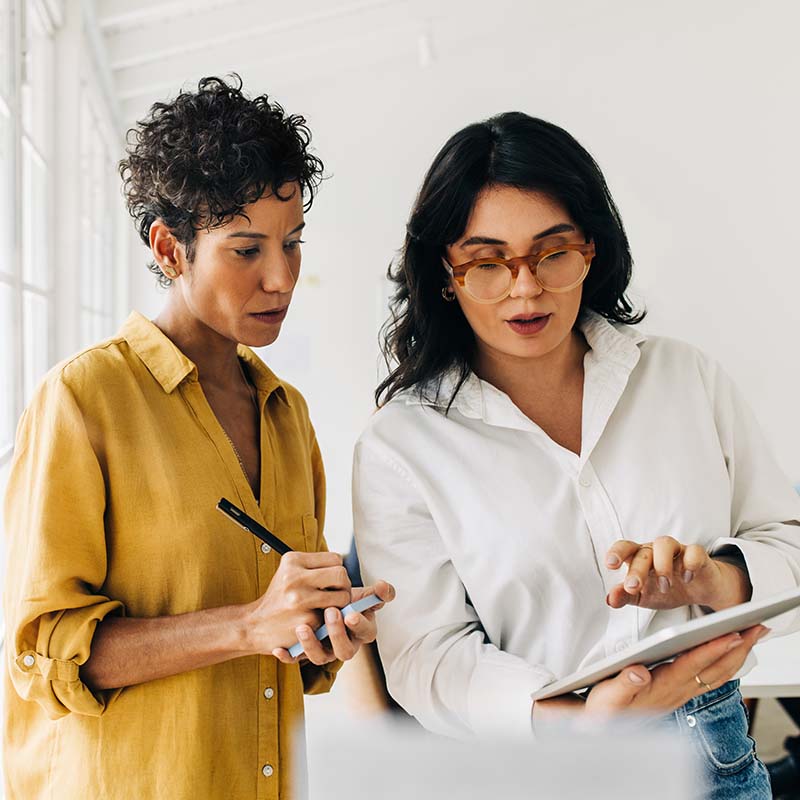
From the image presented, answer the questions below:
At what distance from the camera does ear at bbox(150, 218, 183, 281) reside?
4.33ft

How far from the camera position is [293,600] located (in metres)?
1.10

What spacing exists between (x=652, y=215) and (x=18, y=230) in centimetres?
411

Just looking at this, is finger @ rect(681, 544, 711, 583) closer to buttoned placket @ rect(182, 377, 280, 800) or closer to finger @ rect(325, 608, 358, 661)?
finger @ rect(325, 608, 358, 661)

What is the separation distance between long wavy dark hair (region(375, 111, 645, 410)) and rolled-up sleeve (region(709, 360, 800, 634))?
0.68ft

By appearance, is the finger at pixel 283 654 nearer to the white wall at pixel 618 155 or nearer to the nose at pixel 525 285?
the nose at pixel 525 285

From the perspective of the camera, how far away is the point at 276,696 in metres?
1.29

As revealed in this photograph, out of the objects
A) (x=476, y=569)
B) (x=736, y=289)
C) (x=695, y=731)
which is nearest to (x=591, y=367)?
(x=476, y=569)

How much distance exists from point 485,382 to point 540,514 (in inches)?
8.6

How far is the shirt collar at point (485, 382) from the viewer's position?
1.42m

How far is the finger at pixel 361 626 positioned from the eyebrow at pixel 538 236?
534 millimetres

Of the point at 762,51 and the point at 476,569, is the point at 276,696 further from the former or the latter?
the point at 762,51

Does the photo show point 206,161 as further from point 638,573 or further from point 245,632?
point 638,573

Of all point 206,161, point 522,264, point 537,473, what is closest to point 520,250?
point 522,264

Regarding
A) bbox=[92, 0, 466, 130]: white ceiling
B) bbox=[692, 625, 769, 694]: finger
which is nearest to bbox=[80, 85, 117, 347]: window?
bbox=[92, 0, 466, 130]: white ceiling
